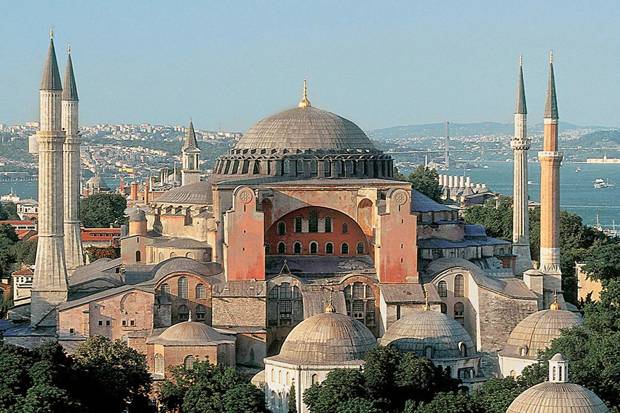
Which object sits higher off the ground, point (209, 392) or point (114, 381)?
point (114, 381)

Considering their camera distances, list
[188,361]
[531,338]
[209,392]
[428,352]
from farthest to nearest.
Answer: [188,361]
[531,338]
[428,352]
[209,392]

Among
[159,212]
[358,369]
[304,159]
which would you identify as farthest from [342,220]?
[358,369]

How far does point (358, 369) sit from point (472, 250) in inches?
418

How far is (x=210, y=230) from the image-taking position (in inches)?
1676

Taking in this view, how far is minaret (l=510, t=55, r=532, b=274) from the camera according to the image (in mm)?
48222

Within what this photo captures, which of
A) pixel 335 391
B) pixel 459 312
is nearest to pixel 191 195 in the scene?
pixel 459 312

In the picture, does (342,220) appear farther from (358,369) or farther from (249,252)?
(358,369)

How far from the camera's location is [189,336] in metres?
36.8

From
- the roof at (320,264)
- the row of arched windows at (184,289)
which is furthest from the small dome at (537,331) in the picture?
the row of arched windows at (184,289)

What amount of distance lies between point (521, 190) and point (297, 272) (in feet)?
36.6

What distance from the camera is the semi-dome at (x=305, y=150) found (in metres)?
43.2

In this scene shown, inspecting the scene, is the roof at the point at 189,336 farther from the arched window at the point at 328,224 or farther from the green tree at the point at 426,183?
the green tree at the point at 426,183

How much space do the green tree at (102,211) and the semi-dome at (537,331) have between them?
40.5 meters

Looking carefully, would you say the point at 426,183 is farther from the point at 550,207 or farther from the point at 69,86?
the point at 550,207
